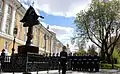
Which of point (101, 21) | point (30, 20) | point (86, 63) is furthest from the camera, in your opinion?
point (101, 21)

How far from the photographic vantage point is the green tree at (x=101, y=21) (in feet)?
148

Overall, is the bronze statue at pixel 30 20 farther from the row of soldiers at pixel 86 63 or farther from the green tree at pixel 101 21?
the green tree at pixel 101 21

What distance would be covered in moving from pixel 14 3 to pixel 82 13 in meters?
13.8

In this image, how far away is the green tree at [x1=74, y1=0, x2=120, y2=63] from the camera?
45.2 m

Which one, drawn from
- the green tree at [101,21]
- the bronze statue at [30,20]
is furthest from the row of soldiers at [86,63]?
the green tree at [101,21]

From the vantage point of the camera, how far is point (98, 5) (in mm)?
46375

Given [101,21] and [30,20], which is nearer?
[30,20]

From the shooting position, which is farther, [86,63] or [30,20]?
[86,63]

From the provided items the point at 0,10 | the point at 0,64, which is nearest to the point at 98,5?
the point at 0,10

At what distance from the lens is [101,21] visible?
45.6m

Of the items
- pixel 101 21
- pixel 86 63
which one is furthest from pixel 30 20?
pixel 101 21

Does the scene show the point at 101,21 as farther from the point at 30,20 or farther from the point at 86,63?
the point at 30,20

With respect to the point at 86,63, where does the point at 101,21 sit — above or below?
above

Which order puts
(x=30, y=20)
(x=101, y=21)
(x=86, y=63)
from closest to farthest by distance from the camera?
(x=30, y=20) → (x=86, y=63) → (x=101, y=21)
